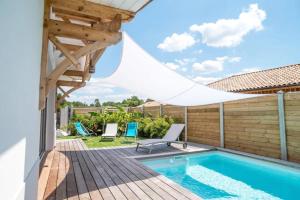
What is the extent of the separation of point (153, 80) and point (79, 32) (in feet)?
8.87

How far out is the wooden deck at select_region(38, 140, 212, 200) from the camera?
3730mm

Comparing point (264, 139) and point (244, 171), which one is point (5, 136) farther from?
point (264, 139)

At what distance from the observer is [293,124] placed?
644cm

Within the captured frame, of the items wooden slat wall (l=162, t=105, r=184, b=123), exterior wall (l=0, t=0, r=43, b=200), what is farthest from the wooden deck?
wooden slat wall (l=162, t=105, r=184, b=123)

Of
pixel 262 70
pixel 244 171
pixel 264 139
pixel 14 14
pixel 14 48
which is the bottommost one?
pixel 244 171

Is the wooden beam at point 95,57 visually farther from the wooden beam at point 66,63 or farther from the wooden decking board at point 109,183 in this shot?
the wooden decking board at point 109,183

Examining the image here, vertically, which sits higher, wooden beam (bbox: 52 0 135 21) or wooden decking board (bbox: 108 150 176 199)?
wooden beam (bbox: 52 0 135 21)

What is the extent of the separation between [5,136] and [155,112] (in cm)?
1352

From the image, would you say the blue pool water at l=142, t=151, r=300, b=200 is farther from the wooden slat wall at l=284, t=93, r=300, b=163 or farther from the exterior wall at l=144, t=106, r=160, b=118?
the exterior wall at l=144, t=106, r=160, b=118

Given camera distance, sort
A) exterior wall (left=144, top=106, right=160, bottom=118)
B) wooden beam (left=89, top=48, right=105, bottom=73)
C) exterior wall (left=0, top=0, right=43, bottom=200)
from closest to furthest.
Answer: exterior wall (left=0, top=0, right=43, bottom=200) < wooden beam (left=89, top=48, right=105, bottom=73) < exterior wall (left=144, top=106, right=160, bottom=118)

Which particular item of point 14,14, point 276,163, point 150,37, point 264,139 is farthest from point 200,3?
point 14,14

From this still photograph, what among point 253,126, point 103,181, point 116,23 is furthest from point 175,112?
point 116,23

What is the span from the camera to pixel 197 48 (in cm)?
1936

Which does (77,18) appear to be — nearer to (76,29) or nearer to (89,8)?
(76,29)
